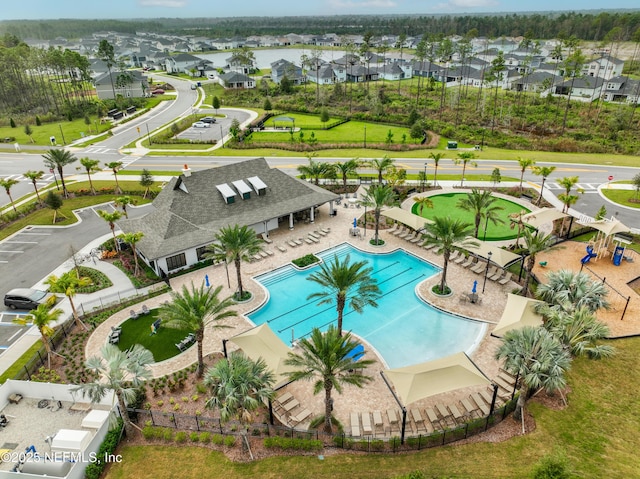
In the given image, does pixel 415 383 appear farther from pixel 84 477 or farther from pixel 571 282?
pixel 84 477

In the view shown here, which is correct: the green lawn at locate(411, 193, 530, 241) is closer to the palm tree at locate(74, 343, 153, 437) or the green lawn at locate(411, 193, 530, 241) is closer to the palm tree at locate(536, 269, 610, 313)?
the palm tree at locate(536, 269, 610, 313)

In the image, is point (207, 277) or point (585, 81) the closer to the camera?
point (207, 277)

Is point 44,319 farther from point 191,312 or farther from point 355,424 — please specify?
point 355,424

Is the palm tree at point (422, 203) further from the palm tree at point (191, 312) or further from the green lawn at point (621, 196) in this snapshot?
the palm tree at point (191, 312)

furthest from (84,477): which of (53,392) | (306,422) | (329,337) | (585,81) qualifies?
(585,81)

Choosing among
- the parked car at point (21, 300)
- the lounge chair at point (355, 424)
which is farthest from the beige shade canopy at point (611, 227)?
the parked car at point (21, 300)
